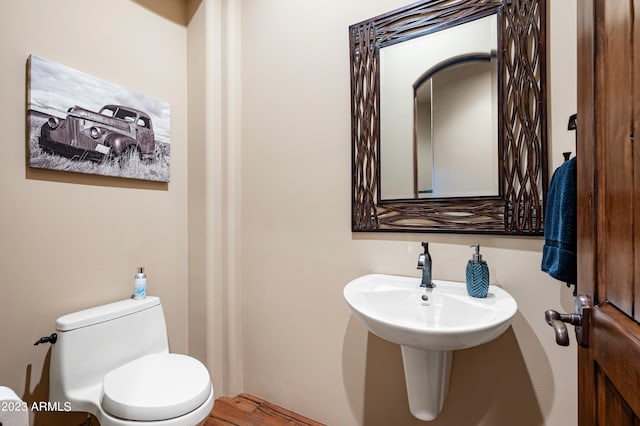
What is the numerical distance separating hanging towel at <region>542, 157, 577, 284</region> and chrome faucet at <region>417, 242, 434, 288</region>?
406 mm

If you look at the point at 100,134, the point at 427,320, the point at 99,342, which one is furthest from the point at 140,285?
the point at 427,320

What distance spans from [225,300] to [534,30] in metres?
1.93

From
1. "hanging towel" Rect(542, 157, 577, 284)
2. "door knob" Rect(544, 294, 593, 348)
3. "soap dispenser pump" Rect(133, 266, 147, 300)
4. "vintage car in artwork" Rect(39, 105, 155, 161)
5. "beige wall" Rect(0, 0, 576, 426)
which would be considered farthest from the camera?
"soap dispenser pump" Rect(133, 266, 147, 300)

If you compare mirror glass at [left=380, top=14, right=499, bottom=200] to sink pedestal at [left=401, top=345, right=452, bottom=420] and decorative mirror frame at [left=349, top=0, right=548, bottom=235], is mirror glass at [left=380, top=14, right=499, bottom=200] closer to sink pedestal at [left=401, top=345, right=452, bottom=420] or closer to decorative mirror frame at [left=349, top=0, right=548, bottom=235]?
decorative mirror frame at [left=349, top=0, right=548, bottom=235]

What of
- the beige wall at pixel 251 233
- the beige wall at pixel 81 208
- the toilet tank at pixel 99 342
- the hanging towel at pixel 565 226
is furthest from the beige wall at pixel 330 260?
the toilet tank at pixel 99 342

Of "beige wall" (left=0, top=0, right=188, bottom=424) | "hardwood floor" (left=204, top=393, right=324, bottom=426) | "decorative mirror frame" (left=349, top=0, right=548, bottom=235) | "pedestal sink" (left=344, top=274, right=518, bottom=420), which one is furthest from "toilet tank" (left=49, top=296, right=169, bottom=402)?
"decorative mirror frame" (left=349, top=0, right=548, bottom=235)

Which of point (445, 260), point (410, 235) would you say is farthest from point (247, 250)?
point (445, 260)

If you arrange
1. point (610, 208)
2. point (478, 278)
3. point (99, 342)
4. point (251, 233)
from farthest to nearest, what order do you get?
point (251, 233) → point (99, 342) → point (478, 278) → point (610, 208)

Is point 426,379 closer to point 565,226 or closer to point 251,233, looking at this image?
point 565,226

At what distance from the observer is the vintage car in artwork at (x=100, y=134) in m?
1.34

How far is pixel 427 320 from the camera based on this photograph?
1160 mm

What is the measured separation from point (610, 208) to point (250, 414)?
1828 millimetres

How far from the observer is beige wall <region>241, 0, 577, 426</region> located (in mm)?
1134

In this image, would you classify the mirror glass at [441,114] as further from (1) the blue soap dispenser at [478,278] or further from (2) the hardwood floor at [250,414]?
(2) the hardwood floor at [250,414]
